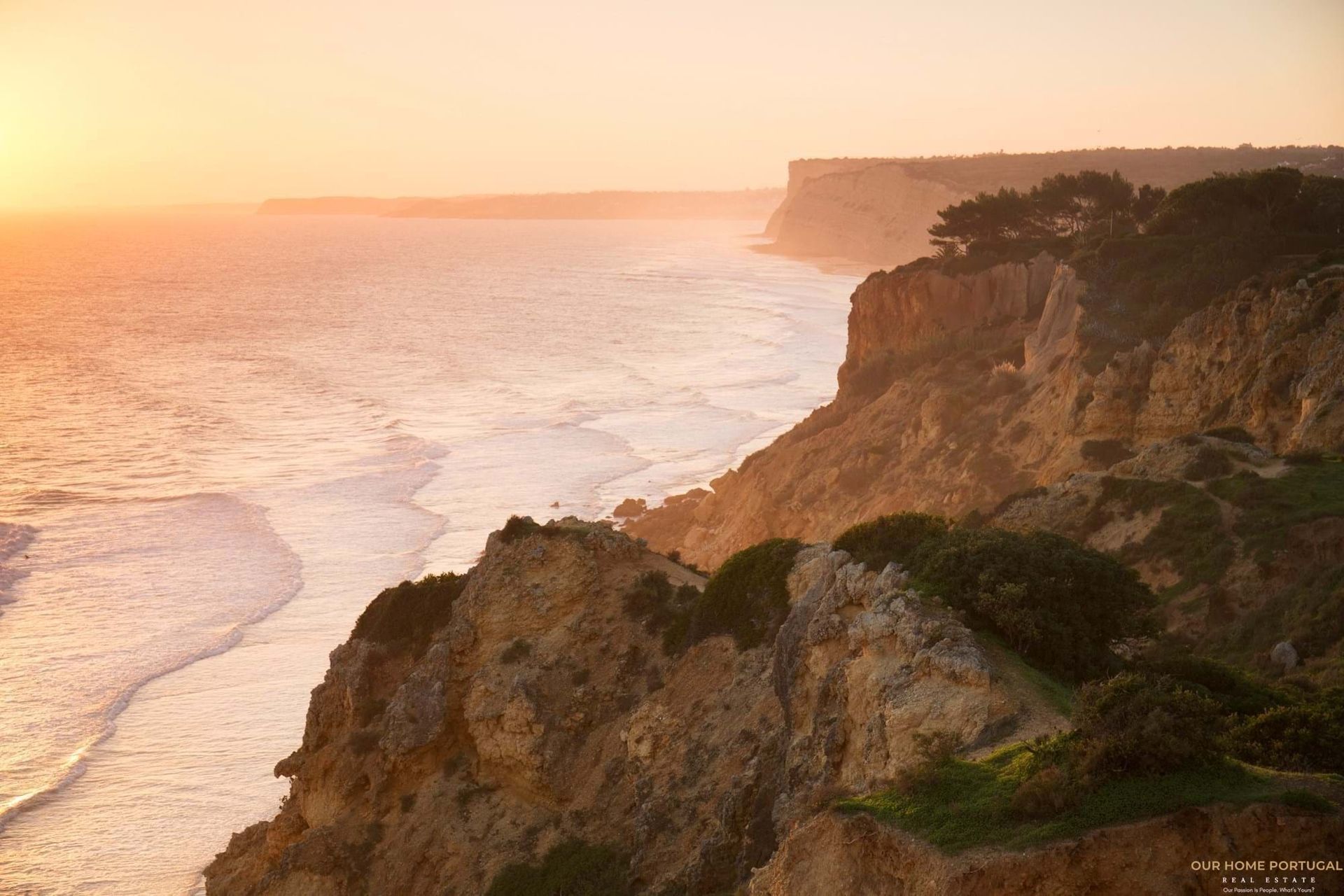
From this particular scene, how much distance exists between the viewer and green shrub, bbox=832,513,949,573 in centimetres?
1880

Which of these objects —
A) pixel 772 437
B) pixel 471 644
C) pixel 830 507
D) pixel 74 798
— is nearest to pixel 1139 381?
pixel 830 507

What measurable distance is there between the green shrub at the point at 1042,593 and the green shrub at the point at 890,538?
76 centimetres

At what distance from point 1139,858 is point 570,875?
1160 centimetres

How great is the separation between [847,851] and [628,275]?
182818 mm

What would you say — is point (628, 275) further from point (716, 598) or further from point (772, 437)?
point (716, 598)

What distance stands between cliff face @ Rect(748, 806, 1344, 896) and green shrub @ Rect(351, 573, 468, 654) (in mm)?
15904

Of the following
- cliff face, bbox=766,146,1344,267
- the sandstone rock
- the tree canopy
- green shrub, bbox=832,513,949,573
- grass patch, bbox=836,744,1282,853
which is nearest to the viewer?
grass patch, bbox=836,744,1282,853

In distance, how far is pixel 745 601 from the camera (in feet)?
71.3

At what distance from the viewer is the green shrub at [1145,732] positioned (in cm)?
1054

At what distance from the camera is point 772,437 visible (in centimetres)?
6794

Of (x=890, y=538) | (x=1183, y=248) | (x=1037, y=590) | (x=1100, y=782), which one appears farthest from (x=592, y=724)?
(x=1183, y=248)

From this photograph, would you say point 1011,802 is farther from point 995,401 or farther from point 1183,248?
point 1183,248

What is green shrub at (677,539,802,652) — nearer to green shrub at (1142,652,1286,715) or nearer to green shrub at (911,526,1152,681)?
green shrub at (911,526,1152,681)

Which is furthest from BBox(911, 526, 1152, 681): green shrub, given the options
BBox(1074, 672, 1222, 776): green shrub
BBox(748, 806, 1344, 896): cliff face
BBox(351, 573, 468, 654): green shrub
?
BBox(351, 573, 468, 654): green shrub
